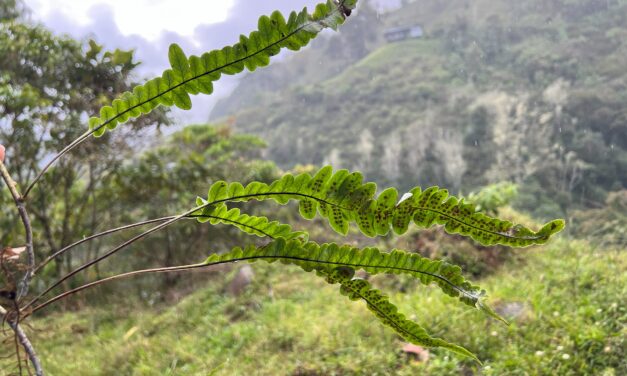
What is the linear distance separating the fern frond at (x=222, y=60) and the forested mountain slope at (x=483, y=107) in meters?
25.1

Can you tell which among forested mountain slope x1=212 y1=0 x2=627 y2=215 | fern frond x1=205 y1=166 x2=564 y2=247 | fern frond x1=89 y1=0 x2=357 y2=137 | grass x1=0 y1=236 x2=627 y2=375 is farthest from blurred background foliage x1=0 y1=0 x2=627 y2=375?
fern frond x1=89 y1=0 x2=357 y2=137

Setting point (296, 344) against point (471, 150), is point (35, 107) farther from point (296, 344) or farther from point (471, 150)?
point (471, 150)

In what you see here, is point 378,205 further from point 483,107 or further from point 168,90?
point 483,107

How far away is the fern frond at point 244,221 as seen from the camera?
3.80 ft

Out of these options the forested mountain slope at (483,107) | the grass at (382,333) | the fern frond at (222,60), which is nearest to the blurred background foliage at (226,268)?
the grass at (382,333)

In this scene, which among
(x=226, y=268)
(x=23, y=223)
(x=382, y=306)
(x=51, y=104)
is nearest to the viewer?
(x=23, y=223)

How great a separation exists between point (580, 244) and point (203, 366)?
460 cm

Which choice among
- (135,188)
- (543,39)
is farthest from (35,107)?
(543,39)

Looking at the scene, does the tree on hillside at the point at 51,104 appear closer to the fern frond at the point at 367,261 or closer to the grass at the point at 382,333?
the grass at the point at 382,333

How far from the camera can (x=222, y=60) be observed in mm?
1153

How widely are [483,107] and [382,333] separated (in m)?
33.3

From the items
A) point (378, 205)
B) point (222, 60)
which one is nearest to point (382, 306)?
point (378, 205)

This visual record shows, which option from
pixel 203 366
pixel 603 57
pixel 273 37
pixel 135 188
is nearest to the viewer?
pixel 273 37

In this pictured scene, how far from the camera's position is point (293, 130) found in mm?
49531
